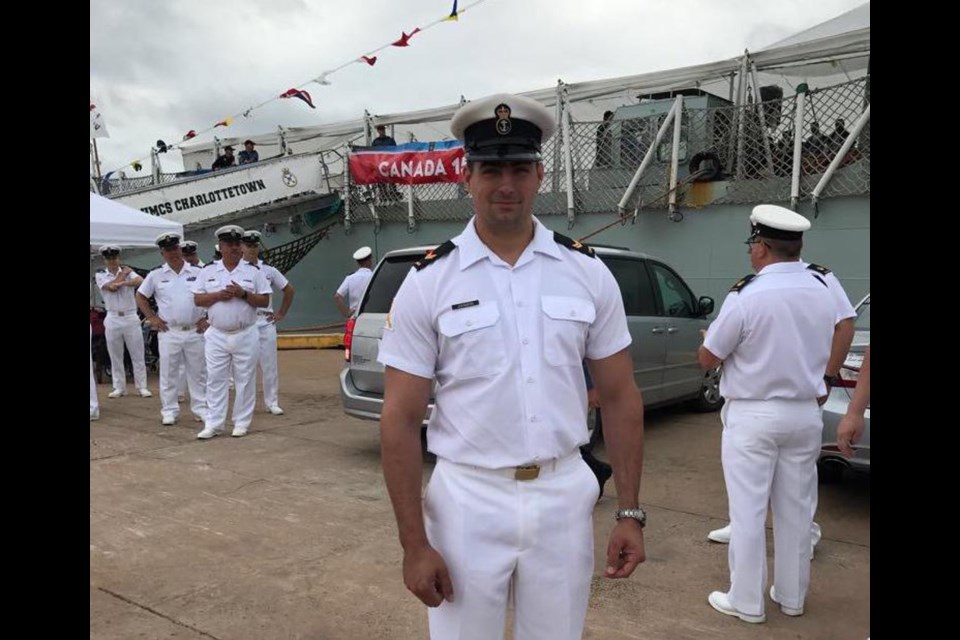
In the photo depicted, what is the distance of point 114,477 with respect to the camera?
5.49 meters

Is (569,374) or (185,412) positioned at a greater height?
(569,374)

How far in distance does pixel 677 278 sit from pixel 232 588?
5161mm

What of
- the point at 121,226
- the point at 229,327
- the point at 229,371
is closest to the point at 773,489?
the point at 229,327

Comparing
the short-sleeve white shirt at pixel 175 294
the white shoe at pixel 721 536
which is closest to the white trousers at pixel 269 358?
the short-sleeve white shirt at pixel 175 294

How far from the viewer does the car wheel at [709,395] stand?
7.64m

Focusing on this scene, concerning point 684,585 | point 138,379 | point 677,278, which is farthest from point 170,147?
point 684,585

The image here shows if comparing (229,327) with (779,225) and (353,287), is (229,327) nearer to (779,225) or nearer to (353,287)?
(353,287)

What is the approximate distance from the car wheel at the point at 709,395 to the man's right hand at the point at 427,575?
244 inches

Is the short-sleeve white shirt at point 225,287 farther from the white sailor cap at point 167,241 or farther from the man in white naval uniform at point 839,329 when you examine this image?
the man in white naval uniform at point 839,329

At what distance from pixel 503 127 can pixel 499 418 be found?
771 mm

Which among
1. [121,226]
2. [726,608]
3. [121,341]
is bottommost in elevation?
[726,608]

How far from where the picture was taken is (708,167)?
32.7 ft

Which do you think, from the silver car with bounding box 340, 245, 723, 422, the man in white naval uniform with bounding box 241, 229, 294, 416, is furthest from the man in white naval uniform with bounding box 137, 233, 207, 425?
the silver car with bounding box 340, 245, 723, 422
